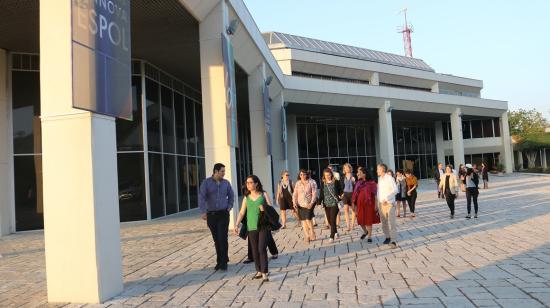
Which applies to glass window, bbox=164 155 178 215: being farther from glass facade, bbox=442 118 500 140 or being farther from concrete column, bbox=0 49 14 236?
glass facade, bbox=442 118 500 140

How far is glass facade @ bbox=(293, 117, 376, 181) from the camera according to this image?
121 ft

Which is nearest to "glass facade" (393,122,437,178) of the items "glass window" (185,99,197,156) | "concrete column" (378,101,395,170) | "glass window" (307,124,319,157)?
"concrete column" (378,101,395,170)

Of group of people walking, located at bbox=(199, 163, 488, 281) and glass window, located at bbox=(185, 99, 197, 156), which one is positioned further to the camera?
glass window, located at bbox=(185, 99, 197, 156)

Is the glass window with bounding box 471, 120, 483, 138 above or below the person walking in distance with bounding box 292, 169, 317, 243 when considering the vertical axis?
above

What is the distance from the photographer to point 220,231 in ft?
25.3

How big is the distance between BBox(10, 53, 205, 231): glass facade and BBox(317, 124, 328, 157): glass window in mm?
16912

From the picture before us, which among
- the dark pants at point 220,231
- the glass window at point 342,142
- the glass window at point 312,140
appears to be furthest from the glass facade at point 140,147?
the glass window at point 342,142

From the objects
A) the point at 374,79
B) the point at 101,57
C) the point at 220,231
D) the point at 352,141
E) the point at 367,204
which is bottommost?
the point at 220,231

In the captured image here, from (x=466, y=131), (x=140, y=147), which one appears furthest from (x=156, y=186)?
(x=466, y=131)

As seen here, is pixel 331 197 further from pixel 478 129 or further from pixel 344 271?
pixel 478 129

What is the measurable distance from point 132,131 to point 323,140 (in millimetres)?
22929

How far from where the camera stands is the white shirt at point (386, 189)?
921cm

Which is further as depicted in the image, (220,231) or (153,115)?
(153,115)

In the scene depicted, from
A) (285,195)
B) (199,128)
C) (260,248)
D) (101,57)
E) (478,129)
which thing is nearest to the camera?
(101,57)
